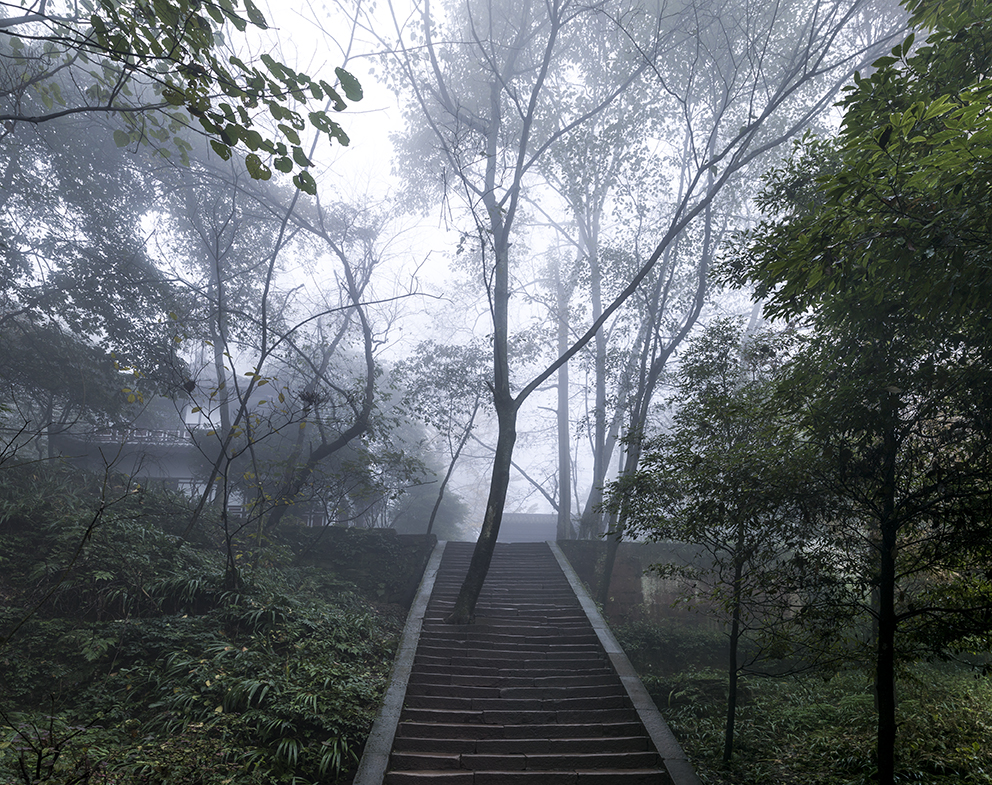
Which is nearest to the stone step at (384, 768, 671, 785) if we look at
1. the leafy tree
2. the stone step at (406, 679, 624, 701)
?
the stone step at (406, 679, 624, 701)

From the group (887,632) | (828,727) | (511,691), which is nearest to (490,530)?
(511,691)

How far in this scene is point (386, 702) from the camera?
634 centimetres

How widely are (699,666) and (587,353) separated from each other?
10.0 metres

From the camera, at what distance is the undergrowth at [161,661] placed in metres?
4.53

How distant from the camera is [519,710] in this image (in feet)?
21.8

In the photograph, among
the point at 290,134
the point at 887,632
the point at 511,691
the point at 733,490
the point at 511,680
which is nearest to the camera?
the point at 290,134

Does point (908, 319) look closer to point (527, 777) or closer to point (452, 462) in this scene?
point (527, 777)

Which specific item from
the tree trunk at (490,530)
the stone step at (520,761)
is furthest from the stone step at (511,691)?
the tree trunk at (490,530)

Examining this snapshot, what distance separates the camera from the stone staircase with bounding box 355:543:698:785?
5.45m

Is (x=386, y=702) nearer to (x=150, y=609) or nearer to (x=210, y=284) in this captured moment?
(x=150, y=609)

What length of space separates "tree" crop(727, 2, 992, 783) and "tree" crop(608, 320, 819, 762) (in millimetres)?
412

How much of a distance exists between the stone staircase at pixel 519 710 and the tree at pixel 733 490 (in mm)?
1292

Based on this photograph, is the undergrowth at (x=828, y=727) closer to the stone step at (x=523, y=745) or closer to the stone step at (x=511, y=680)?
the stone step at (x=523, y=745)

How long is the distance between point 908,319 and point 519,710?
5.85m
